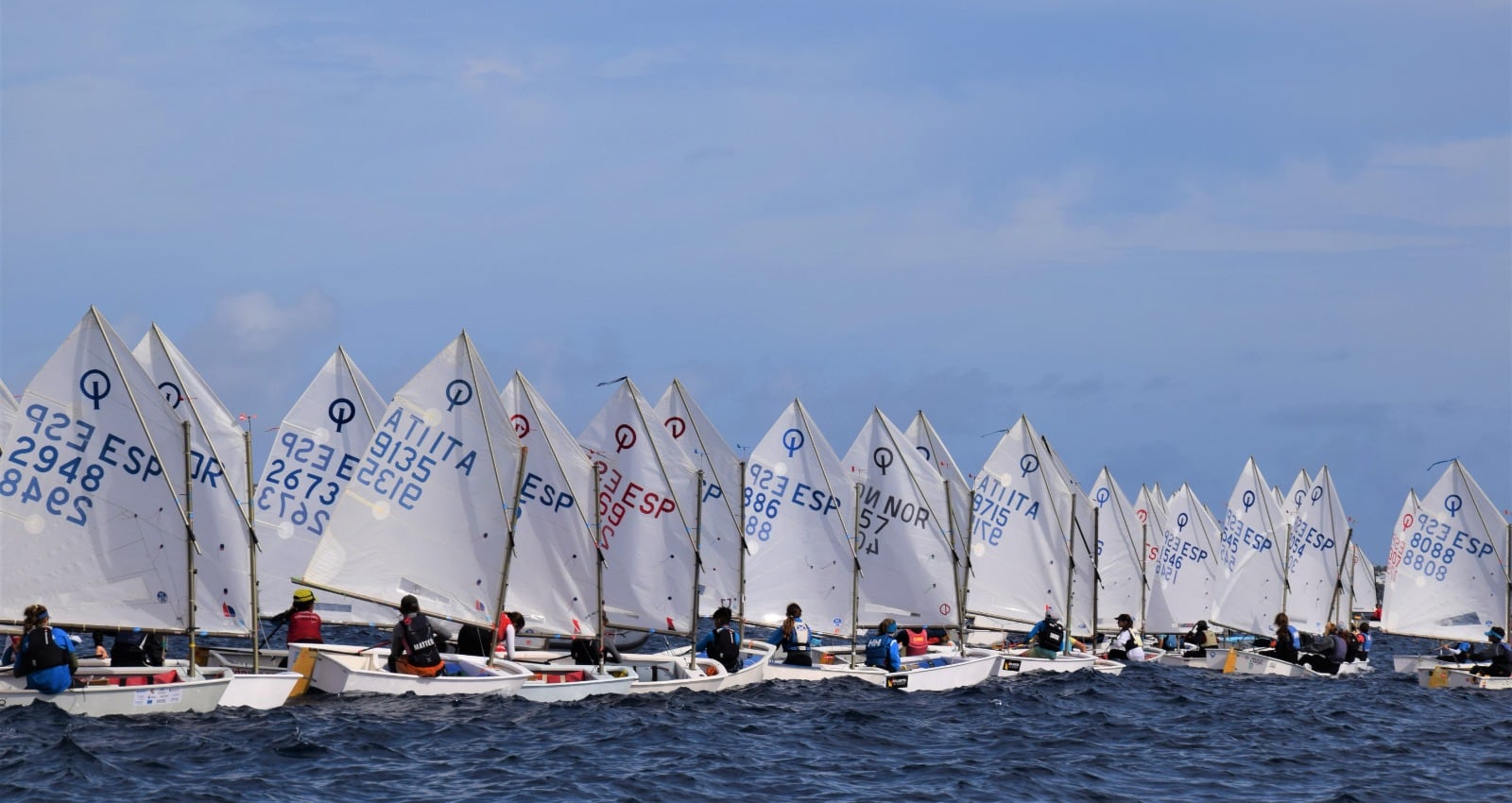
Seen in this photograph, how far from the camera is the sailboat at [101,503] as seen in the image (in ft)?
90.3

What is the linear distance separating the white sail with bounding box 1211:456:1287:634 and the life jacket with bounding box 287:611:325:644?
38016 mm

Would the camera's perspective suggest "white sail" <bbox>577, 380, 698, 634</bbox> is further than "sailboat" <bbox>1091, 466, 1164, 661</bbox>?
No

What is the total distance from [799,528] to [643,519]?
5.98 m

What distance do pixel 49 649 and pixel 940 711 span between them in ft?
55.4

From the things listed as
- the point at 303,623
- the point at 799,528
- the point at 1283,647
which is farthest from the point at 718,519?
the point at 1283,647

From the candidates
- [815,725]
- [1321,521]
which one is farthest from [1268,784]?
[1321,521]

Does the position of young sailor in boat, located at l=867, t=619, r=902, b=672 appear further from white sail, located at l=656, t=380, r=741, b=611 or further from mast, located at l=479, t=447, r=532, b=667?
mast, located at l=479, t=447, r=532, b=667

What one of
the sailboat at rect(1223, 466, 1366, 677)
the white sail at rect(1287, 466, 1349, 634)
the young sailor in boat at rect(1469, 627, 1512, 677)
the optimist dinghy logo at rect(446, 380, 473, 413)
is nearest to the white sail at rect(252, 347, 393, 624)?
the optimist dinghy logo at rect(446, 380, 473, 413)

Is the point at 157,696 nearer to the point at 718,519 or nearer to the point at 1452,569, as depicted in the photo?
the point at 718,519

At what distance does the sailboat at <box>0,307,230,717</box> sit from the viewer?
27531mm

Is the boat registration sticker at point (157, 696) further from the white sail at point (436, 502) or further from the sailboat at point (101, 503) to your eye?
the white sail at point (436, 502)

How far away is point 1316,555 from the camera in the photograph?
220ft

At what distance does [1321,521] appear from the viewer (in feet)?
222

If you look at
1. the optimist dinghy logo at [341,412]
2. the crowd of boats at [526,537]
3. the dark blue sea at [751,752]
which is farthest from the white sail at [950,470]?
the optimist dinghy logo at [341,412]
